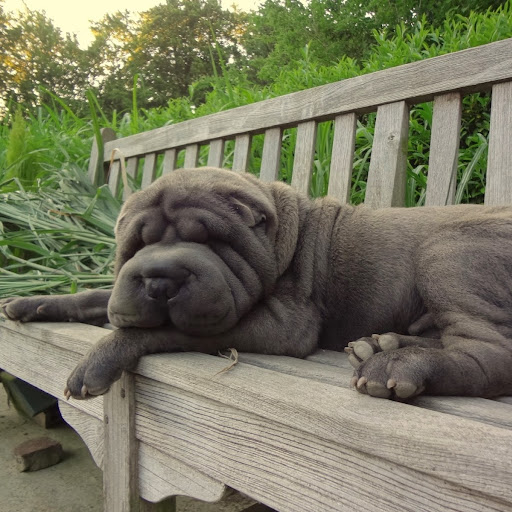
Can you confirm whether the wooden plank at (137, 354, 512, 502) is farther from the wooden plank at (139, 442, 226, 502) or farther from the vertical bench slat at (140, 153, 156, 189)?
the vertical bench slat at (140, 153, 156, 189)

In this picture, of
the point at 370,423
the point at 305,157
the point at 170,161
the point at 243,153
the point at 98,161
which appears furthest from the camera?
the point at 98,161

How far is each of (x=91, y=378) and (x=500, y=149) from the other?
1768 millimetres

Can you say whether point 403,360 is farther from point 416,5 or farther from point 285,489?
point 416,5

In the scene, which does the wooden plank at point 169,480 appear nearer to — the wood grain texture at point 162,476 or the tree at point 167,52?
the wood grain texture at point 162,476

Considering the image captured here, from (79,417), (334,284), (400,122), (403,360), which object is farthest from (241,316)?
(400,122)

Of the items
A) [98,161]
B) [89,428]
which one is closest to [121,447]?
[89,428]

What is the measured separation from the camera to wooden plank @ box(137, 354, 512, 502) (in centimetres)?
89

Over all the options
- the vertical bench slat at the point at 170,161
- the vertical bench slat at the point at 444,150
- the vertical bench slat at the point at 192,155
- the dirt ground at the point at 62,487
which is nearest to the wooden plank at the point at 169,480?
the dirt ground at the point at 62,487

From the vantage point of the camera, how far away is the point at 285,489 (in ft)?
4.00

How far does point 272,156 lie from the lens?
2.97 metres

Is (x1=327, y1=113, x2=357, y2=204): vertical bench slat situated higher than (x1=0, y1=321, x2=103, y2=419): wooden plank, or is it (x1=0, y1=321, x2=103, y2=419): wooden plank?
(x1=327, y1=113, x2=357, y2=204): vertical bench slat

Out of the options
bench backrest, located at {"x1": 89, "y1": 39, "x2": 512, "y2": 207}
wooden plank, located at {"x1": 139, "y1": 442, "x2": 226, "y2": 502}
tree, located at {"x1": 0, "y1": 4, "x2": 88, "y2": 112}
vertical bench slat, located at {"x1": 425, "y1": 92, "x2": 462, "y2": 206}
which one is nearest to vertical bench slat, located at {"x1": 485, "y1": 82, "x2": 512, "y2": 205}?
bench backrest, located at {"x1": 89, "y1": 39, "x2": 512, "y2": 207}

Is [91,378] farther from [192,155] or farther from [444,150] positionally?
[192,155]

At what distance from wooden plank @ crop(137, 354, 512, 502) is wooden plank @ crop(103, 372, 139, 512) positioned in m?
0.28
